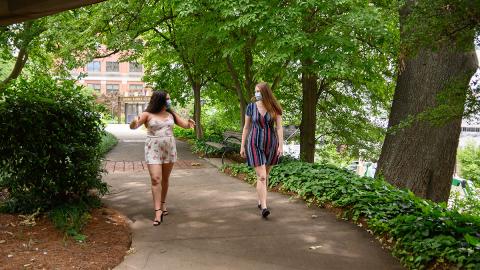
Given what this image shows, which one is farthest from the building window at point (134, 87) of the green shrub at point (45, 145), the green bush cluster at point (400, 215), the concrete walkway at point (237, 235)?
the green shrub at point (45, 145)

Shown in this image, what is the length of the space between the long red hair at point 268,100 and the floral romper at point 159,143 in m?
1.28

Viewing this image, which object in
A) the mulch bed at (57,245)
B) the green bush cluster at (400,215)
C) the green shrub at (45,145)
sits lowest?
the mulch bed at (57,245)

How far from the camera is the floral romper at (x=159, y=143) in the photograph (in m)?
5.52

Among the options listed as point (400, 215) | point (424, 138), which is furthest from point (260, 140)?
point (424, 138)

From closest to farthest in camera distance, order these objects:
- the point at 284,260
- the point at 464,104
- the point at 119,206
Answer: the point at 464,104 → the point at 284,260 → the point at 119,206

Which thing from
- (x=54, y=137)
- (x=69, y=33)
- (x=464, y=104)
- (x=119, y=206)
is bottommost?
(x=119, y=206)

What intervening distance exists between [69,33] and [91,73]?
180ft

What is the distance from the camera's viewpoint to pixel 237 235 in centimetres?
511

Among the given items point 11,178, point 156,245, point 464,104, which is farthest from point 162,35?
point 464,104

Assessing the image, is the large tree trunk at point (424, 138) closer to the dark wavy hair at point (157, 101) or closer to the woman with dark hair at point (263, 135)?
the woman with dark hair at point (263, 135)

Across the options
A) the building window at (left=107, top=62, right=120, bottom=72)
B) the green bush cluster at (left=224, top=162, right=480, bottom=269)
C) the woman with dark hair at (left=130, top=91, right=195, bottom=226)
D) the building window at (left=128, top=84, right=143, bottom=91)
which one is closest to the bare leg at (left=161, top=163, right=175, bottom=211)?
the woman with dark hair at (left=130, top=91, right=195, bottom=226)

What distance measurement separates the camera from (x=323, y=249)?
465cm

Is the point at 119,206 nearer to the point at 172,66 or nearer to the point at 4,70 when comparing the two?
the point at 172,66

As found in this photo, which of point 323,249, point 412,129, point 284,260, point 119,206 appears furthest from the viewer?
point 412,129
